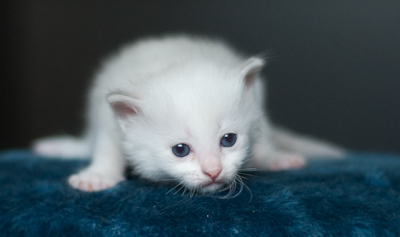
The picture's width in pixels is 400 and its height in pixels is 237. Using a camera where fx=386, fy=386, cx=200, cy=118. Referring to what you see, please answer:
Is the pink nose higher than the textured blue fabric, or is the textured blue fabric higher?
the pink nose

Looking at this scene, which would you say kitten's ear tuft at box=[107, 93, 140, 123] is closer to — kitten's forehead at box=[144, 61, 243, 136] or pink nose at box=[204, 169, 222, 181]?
kitten's forehead at box=[144, 61, 243, 136]

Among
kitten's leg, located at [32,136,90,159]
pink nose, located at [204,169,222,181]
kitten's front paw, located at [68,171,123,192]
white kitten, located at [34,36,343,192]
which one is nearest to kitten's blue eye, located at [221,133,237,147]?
white kitten, located at [34,36,343,192]

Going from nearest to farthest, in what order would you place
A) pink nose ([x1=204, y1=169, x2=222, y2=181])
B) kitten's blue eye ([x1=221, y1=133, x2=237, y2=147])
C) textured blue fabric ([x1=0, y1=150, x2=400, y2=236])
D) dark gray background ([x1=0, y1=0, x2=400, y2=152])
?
textured blue fabric ([x1=0, y1=150, x2=400, y2=236]), pink nose ([x1=204, y1=169, x2=222, y2=181]), kitten's blue eye ([x1=221, y1=133, x2=237, y2=147]), dark gray background ([x1=0, y1=0, x2=400, y2=152])

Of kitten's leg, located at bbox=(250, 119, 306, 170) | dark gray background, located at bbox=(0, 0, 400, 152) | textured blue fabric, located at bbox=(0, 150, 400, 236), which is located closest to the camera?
textured blue fabric, located at bbox=(0, 150, 400, 236)

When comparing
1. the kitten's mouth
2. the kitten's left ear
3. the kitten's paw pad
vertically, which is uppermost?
the kitten's left ear

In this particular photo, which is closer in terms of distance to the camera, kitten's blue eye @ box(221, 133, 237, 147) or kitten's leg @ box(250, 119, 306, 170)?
kitten's blue eye @ box(221, 133, 237, 147)

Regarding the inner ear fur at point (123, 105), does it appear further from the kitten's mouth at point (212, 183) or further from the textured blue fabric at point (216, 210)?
the kitten's mouth at point (212, 183)

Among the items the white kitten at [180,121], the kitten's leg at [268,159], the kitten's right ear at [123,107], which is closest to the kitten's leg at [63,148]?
the white kitten at [180,121]
